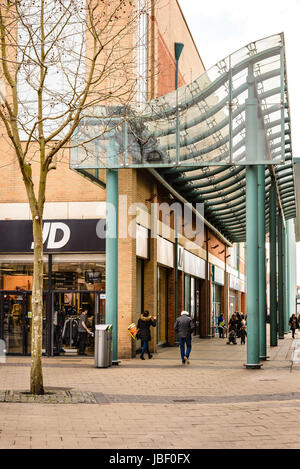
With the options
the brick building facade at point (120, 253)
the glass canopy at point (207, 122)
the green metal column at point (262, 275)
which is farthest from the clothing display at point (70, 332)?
the green metal column at point (262, 275)

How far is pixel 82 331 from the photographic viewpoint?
886 inches

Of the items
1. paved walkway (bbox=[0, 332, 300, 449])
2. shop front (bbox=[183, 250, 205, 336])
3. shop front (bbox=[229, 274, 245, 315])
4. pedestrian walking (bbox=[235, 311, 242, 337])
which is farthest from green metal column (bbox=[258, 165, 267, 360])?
shop front (bbox=[229, 274, 245, 315])

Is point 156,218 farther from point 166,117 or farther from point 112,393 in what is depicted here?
point 112,393

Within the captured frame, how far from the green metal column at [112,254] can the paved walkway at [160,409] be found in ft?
4.27

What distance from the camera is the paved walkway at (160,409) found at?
8742 millimetres

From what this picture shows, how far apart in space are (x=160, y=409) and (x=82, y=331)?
10897 mm

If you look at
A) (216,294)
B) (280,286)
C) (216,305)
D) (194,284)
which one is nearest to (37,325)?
(194,284)

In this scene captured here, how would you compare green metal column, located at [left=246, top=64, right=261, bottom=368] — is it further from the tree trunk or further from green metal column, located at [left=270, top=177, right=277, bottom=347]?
green metal column, located at [left=270, top=177, right=277, bottom=347]

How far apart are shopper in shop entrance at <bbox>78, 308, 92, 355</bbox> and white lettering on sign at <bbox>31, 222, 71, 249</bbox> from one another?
7.28 feet

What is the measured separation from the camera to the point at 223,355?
968 inches

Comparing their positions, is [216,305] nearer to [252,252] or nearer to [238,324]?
[238,324]

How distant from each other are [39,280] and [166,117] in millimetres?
7729

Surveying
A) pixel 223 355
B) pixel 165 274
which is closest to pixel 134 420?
pixel 223 355

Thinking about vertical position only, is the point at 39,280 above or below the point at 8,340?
above
